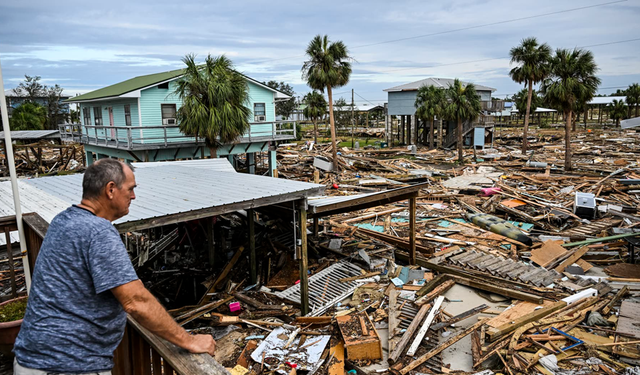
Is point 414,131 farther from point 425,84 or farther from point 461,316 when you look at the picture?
point 461,316

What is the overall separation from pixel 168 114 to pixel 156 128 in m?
2.41

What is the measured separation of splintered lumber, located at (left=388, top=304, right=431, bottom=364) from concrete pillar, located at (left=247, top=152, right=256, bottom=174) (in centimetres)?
2156

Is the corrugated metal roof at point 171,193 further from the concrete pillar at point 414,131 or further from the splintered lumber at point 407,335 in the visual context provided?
the concrete pillar at point 414,131

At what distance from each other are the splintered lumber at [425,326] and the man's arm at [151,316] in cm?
635

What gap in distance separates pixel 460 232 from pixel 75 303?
16.1 meters

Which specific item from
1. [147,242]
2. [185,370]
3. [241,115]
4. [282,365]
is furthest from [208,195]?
[241,115]

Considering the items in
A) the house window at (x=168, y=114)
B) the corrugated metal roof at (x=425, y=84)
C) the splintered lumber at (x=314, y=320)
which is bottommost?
the splintered lumber at (x=314, y=320)

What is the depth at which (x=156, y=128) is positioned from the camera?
938 inches

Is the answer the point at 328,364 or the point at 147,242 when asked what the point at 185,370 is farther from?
the point at 147,242

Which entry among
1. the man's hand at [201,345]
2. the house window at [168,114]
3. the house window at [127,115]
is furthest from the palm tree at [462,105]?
the man's hand at [201,345]

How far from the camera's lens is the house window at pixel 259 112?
2931 centimetres

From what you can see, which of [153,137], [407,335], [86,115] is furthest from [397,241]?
[86,115]

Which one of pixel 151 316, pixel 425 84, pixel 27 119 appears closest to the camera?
pixel 151 316

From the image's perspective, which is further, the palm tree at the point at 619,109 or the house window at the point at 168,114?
the palm tree at the point at 619,109
